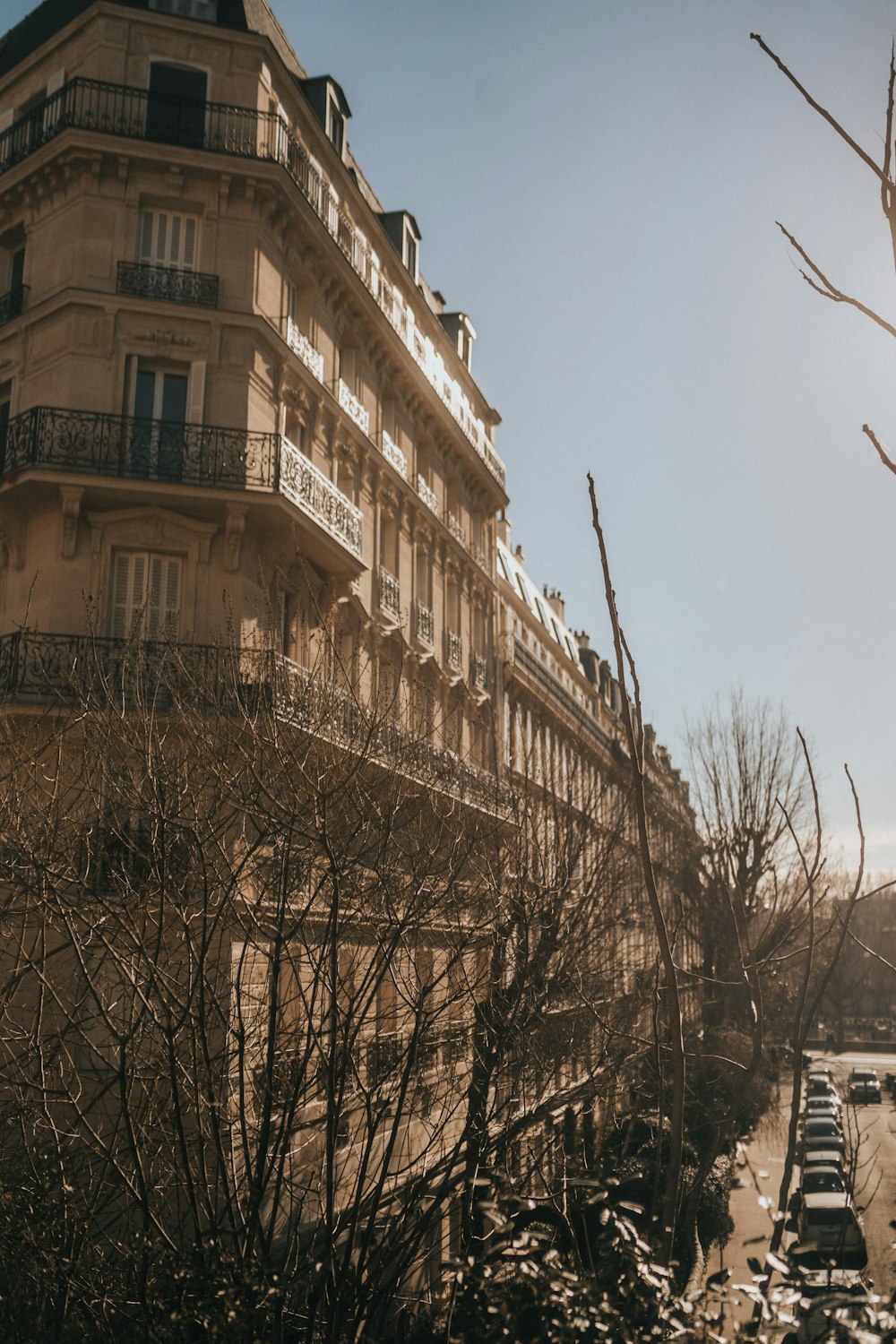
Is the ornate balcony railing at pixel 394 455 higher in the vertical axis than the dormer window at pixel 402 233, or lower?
lower

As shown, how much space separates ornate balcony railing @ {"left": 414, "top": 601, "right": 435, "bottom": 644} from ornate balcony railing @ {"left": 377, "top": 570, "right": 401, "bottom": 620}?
1267 mm

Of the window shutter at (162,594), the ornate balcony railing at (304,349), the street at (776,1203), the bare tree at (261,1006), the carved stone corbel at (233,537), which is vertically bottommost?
the street at (776,1203)

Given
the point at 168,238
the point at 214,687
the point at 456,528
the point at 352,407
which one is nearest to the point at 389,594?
the point at 352,407

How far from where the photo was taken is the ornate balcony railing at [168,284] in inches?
806

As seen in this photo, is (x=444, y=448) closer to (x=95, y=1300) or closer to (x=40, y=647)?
(x=40, y=647)

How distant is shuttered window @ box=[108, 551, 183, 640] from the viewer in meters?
19.2

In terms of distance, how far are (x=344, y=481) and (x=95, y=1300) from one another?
59.9ft

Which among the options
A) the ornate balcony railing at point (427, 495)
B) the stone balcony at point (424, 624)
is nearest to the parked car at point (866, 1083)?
the stone balcony at point (424, 624)

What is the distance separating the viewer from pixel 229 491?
63.8 feet

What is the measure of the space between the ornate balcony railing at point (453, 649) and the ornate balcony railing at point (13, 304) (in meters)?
12.5

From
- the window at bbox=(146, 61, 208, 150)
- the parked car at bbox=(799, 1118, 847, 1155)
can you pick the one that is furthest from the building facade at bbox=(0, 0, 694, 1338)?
the parked car at bbox=(799, 1118, 847, 1155)

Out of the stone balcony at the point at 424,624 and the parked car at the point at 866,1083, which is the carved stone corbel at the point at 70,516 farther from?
the parked car at the point at 866,1083

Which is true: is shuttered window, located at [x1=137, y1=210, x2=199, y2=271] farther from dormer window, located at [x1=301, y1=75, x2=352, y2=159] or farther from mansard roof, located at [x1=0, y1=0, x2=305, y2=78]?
dormer window, located at [x1=301, y1=75, x2=352, y2=159]

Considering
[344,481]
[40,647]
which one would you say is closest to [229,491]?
[40,647]
